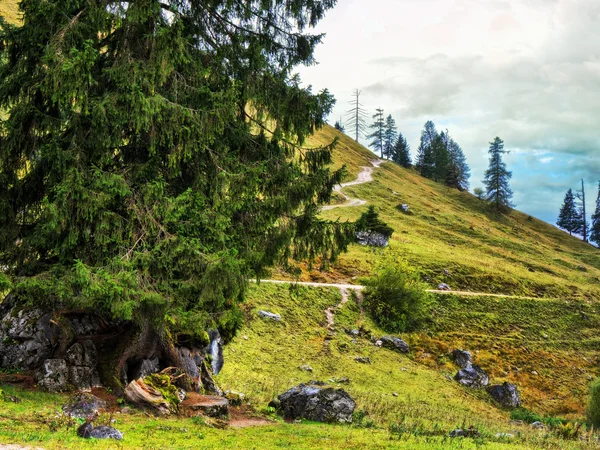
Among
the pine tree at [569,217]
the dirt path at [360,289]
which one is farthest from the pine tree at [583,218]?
the dirt path at [360,289]

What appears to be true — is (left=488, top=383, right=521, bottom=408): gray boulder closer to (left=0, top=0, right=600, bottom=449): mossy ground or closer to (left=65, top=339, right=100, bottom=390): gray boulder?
(left=0, top=0, right=600, bottom=449): mossy ground

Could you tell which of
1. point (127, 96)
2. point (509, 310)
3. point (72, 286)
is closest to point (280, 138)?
point (127, 96)

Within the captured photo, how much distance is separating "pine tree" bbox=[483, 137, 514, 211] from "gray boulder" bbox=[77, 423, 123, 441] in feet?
328

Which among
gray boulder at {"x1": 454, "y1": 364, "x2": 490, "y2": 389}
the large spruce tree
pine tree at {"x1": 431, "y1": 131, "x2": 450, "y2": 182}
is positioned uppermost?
pine tree at {"x1": 431, "y1": 131, "x2": 450, "y2": 182}

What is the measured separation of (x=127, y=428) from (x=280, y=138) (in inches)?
319

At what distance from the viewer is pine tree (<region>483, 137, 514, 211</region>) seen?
95500 mm

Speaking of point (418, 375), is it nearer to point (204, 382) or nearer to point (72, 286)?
point (204, 382)

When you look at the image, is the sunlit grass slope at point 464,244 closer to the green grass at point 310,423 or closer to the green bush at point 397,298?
the green bush at point 397,298

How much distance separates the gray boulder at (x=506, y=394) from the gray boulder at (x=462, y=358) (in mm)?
3090

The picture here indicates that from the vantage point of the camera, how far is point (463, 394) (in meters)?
29.2

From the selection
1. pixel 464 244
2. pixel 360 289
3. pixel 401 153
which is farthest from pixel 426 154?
pixel 360 289

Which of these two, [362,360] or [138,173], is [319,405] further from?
[362,360]

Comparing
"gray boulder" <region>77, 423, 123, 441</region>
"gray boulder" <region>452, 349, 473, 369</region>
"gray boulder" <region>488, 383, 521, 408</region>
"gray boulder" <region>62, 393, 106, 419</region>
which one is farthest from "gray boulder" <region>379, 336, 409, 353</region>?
"gray boulder" <region>77, 423, 123, 441</region>

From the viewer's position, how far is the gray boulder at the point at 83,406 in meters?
8.77
